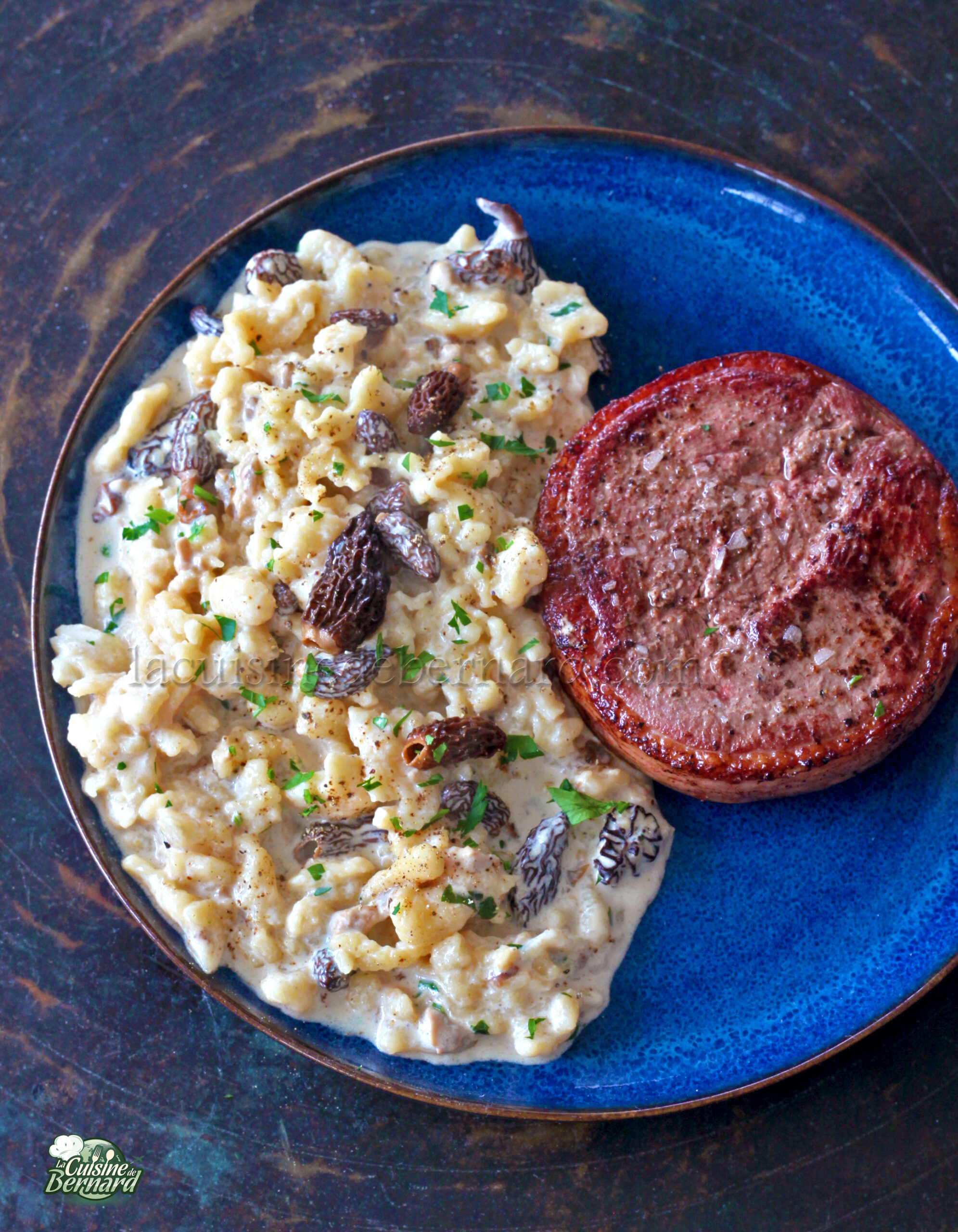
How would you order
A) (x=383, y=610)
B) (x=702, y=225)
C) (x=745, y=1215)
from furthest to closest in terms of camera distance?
(x=702, y=225), (x=745, y=1215), (x=383, y=610)

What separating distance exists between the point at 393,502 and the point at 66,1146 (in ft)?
8.34

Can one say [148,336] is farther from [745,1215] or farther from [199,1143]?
[745,1215]

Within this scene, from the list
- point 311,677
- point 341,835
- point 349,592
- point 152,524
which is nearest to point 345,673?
point 311,677

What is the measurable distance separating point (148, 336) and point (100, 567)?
84 centimetres

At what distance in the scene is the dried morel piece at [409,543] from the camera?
3000 millimetres

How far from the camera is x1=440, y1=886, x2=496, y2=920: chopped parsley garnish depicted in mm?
2998

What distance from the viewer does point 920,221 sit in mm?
3766

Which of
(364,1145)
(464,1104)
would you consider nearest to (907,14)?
(464,1104)

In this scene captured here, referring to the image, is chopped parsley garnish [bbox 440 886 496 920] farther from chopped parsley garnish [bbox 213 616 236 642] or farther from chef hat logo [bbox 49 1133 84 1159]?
chef hat logo [bbox 49 1133 84 1159]

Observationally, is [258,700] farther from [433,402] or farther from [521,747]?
[433,402]

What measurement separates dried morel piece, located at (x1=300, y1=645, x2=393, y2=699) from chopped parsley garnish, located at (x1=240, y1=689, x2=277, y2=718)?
0.14 m

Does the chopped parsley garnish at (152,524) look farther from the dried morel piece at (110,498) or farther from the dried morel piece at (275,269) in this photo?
the dried morel piece at (275,269)

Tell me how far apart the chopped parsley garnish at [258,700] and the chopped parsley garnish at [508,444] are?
107cm

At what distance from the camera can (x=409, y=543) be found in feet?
9.84
